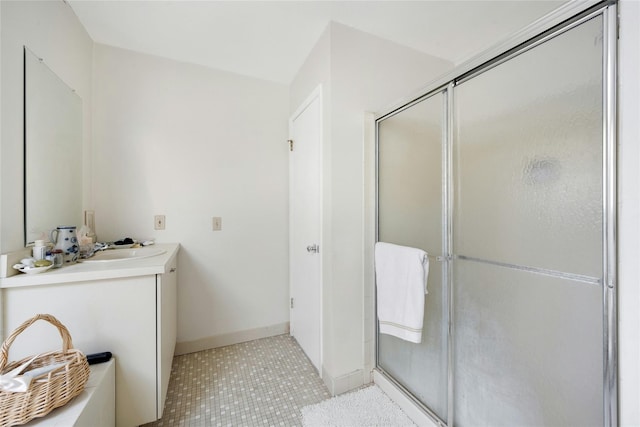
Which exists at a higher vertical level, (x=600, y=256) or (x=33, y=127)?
(x=33, y=127)

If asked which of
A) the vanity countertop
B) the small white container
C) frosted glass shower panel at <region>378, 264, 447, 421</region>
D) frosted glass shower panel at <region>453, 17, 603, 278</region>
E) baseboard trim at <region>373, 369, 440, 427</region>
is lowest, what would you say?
baseboard trim at <region>373, 369, 440, 427</region>

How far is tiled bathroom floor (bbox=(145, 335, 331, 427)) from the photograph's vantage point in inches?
56.2

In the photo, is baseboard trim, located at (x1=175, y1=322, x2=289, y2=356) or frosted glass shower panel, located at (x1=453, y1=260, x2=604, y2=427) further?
baseboard trim, located at (x1=175, y1=322, x2=289, y2=356)

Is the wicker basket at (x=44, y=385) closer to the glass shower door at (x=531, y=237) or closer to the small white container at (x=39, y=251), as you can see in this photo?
the small white container at (x=39, y=251)

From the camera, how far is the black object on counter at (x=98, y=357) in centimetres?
110

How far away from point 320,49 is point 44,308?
2.07 m

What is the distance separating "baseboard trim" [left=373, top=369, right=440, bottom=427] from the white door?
41 cm

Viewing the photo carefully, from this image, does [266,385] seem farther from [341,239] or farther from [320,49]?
[320,49]

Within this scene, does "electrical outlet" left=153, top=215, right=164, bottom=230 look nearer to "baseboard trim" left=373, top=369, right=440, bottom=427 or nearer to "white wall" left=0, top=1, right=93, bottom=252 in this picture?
"white wall" left=0, top=1, right=93, bottom=252

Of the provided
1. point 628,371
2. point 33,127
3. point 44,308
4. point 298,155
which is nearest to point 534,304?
point 628,371

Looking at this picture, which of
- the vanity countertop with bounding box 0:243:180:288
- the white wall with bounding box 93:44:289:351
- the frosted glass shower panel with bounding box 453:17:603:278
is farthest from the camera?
the white wall with bounding box 93:44:289:351

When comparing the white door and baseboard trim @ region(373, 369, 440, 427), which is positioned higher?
the white door

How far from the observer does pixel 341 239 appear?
1648 mm

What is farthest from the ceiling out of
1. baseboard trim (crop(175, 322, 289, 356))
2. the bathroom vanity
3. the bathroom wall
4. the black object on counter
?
baseboard trim (crop(175, 322, 289, 356))
